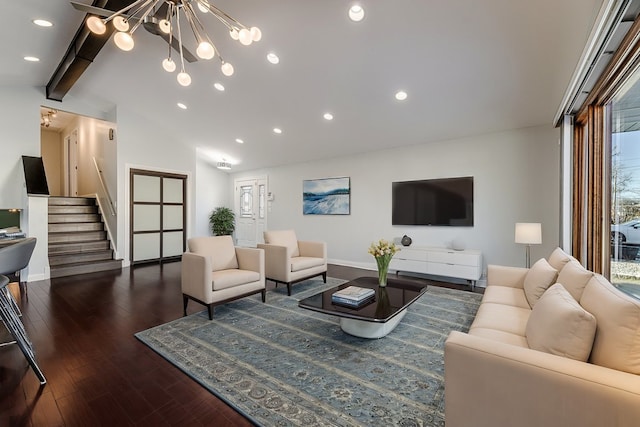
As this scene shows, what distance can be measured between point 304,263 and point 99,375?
2.57 meters

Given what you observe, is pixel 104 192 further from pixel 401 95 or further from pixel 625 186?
pixel 625 186

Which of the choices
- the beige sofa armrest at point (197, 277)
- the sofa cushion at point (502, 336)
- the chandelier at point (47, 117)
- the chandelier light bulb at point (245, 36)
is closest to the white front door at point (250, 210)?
the beige sofa armrest at point (197, 277)

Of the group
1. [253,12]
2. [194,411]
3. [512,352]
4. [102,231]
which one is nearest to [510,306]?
[512,352]

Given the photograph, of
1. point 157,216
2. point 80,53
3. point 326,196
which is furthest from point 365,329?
point 157,216

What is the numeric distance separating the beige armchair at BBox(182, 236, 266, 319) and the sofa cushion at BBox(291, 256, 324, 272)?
0.62 metres

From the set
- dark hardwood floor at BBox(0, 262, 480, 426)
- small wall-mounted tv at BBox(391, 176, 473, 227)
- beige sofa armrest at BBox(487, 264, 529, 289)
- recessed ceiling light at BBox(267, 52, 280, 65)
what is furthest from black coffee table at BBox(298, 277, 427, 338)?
recessed ceiling light at BBox(267, 52, 280, 65)

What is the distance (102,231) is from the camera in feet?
21.1

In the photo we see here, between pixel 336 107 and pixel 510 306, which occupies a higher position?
pixel 336 107

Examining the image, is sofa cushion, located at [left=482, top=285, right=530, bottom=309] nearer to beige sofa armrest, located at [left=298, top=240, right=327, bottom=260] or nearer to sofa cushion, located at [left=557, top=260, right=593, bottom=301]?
sofa cushion, located at [left=557, top=260, right=593, bottom=301]

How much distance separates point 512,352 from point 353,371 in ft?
3.85

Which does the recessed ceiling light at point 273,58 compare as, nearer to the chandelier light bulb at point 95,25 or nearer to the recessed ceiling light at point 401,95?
the recessed ceiling light at point 401,95

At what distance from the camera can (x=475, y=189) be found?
4.66m

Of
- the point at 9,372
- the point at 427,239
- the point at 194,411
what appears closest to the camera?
the point at 194,411

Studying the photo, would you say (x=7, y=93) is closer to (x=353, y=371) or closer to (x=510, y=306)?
(x=353, y=371)
